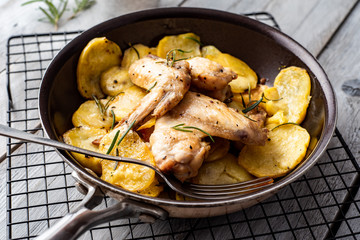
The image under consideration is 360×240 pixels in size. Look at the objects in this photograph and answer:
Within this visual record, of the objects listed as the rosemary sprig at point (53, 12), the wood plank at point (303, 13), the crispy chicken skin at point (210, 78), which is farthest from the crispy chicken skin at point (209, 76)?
the rosemary sprig at point (53, 12)

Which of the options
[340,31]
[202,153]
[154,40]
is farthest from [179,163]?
[340,31]

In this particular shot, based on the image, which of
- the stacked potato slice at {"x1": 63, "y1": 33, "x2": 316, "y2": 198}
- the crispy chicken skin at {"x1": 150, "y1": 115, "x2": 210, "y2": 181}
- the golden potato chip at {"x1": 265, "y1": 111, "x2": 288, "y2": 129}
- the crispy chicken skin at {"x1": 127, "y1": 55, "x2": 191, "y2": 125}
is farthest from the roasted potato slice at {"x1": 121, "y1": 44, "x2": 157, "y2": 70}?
the golden potato chip at {"x1": 265, "y1": 111, "x2": 288, "y2": 129}

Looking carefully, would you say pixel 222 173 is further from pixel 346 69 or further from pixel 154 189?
pixel 346 69

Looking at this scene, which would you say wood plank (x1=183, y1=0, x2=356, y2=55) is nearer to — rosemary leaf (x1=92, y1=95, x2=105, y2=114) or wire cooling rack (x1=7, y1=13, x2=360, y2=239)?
wire cooling rack (x1=7, y1=13, x2=360, y2=239)

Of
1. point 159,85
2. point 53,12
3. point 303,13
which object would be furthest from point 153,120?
point 303,13

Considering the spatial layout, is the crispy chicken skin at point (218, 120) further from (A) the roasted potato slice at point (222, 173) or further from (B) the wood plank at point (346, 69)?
(B) the wood plank at point (346, 69)
